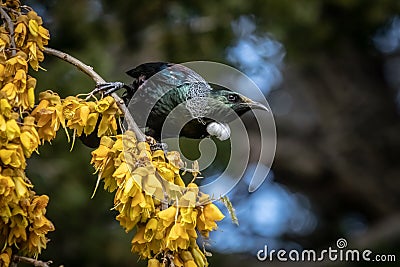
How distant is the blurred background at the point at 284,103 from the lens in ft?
7.32

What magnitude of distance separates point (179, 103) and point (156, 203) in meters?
0.29

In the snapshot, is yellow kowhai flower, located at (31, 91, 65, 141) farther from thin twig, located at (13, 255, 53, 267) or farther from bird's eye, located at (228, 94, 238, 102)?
bird's eye, located at (228, 94, 238, 102)

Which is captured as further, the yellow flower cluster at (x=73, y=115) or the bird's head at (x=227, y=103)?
the bird's head at (x=227, y=103)

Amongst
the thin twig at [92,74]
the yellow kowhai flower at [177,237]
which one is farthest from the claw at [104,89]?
the yellow kowhai flower at [177,237]

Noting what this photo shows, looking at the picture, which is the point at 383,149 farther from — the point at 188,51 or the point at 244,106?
the point at 244,106

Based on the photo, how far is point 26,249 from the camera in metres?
1.03

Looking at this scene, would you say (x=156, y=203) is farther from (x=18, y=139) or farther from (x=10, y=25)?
(x=10, y=25)

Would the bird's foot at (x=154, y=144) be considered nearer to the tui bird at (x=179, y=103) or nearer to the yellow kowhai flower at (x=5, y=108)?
the tui bird at (x=179, y=103)

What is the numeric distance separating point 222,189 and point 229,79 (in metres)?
1.35

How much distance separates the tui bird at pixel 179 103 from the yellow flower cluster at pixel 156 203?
0.21 metres

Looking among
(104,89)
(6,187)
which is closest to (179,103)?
(104,89)

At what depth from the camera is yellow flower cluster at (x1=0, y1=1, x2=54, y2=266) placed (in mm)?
931

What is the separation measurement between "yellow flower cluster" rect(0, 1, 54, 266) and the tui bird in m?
0.21

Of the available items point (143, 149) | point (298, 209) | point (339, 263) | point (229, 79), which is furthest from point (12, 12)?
point (298, 209)
